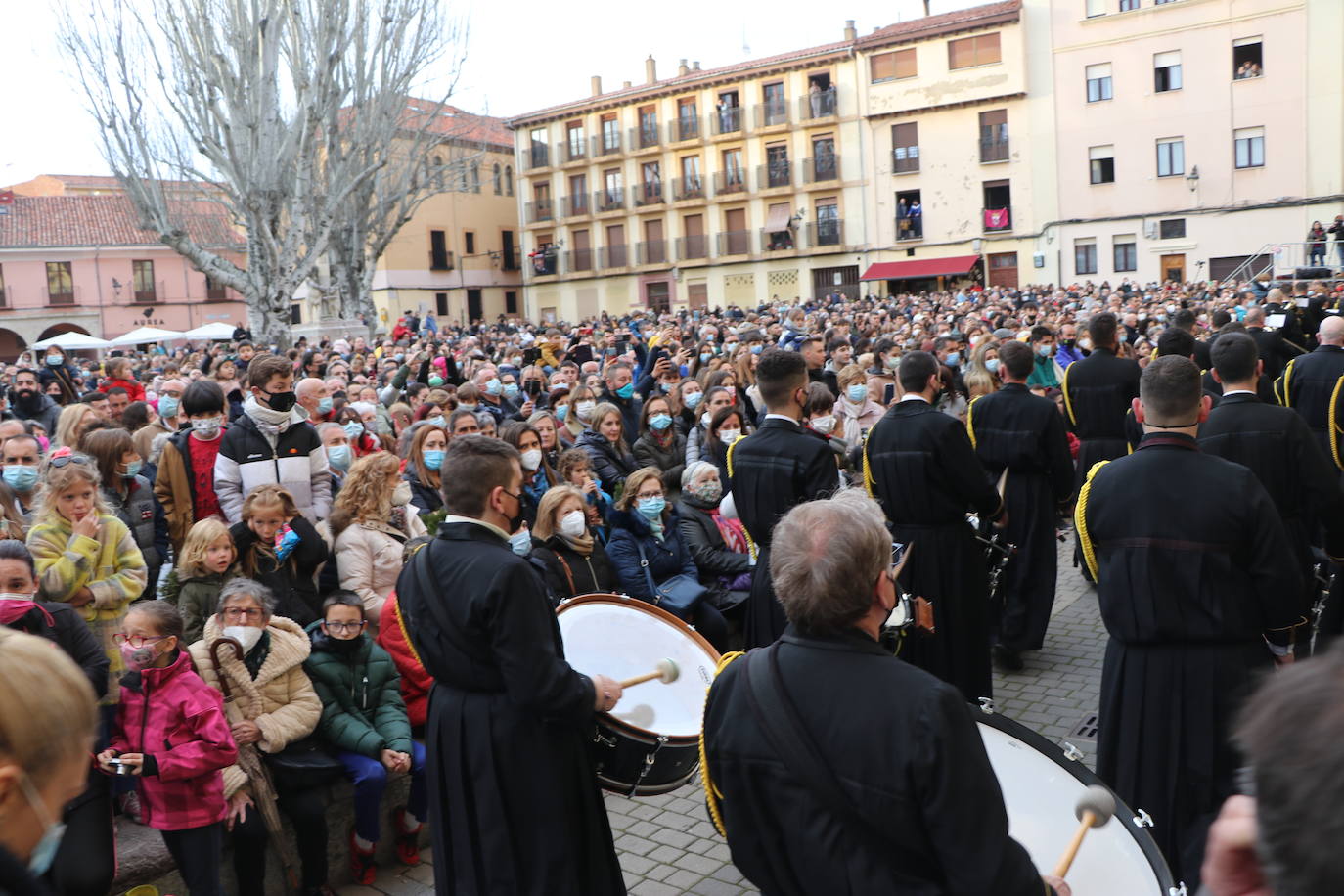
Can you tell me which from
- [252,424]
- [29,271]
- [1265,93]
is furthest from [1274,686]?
[29,271]

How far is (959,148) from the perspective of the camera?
43.9 m

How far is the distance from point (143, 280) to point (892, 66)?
37.6 metres

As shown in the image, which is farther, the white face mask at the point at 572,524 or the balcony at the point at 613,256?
the balcony at the point at 613,256

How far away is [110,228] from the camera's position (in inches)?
2212

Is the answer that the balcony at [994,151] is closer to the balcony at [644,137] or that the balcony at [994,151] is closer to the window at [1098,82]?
the window at [1098,82]

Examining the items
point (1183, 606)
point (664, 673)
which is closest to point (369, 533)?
point (664, 673)

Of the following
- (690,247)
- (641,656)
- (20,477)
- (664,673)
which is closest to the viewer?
(664,673)

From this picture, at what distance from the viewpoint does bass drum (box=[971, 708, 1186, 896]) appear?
2631 mm

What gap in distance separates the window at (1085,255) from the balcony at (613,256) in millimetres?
20240

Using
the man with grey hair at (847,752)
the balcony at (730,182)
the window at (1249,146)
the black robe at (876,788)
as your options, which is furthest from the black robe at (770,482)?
the balcony at (730,182)

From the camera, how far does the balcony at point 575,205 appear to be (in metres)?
53.8

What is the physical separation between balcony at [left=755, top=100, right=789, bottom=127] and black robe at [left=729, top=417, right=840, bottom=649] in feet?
145

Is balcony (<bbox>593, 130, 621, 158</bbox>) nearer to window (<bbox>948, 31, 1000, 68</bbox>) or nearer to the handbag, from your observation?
window (<bbox>948, 31, 1000, 68</bbox>)

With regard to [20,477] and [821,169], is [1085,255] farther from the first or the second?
[20,477]
